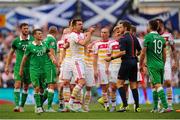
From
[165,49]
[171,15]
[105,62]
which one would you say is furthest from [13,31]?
[165,49]

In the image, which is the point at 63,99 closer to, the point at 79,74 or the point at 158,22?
the point at 79,74

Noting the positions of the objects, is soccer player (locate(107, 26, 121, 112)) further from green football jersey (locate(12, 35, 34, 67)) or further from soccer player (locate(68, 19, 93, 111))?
green football jersey (locate(12, 35, 34, 67))

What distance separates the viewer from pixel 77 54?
25344 millimetres

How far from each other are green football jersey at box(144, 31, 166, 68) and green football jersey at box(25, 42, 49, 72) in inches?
113

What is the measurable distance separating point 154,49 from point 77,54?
256 centimetres

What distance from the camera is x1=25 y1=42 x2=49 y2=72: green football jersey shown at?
2444 centimetres

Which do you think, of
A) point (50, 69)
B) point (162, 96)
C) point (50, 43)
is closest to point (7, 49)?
point (50, 43)

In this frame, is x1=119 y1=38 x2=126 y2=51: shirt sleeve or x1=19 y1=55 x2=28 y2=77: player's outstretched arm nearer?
x1=119 y1=38 x2=126 y2=51: shirt sleeve

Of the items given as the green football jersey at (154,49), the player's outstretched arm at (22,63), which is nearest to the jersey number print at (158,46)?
the green football jersey at (154,49)

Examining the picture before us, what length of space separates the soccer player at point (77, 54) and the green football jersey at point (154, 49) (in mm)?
2033

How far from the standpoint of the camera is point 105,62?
27078 mm

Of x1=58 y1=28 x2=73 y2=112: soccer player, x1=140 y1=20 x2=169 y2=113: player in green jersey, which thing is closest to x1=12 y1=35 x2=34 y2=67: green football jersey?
x1=58 y1=28 x2=73 y2=112: soccer player

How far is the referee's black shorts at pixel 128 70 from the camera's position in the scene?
2455cm

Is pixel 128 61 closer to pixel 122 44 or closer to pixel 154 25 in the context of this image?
pixel 122 44
